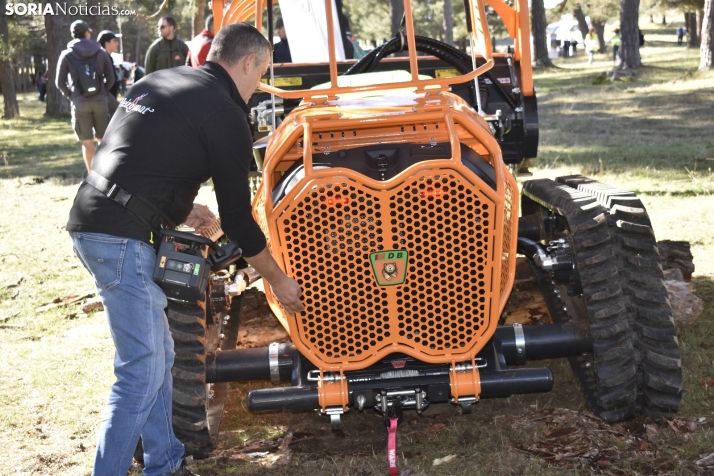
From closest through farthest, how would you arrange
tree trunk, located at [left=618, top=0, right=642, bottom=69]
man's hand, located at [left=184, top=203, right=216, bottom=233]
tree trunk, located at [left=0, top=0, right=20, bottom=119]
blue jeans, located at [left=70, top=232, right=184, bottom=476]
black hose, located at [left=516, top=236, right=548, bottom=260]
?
blue jeans, located at [left=70, top=232, right=184, bottom=476], man's hand, located at [left=184, top=203, right=216, bottom=233], black hose, located at [left=516, top=236, right=548, bottom=260], tree trunk, located at [left=618, top=0, right=642, bottom=69], tree trunk, located at [left=0, top=0, right=20, bottom=119]

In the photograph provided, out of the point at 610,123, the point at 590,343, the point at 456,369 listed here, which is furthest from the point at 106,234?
the point at 610,123

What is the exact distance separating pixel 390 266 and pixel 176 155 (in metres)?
1.08

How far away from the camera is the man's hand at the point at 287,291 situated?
386 cm

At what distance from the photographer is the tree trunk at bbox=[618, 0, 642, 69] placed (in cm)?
2467

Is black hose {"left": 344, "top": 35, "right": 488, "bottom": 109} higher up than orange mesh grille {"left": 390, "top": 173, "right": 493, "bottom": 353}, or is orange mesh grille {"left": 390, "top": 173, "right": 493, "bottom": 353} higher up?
black hose {"left": 344, "top": 35, "right": 488, "bottom": 109}

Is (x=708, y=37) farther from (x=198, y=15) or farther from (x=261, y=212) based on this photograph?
(x=261, y=212)

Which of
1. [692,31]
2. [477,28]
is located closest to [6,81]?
[477,28]

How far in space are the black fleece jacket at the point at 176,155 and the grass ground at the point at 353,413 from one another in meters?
1.47

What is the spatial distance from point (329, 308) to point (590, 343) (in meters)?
1.39

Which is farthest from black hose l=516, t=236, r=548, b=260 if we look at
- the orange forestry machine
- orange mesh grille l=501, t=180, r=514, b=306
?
orange mesh grille l=501, t=180, r=514, b=306

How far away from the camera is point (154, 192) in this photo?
3.69 metres

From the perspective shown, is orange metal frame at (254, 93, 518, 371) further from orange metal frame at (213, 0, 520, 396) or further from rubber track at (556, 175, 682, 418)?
rubber track at (556, 175, 682, 418)

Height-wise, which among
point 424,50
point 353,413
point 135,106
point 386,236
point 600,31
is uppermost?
point 600,31

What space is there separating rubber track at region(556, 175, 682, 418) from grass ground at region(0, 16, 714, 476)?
7.7 inches
